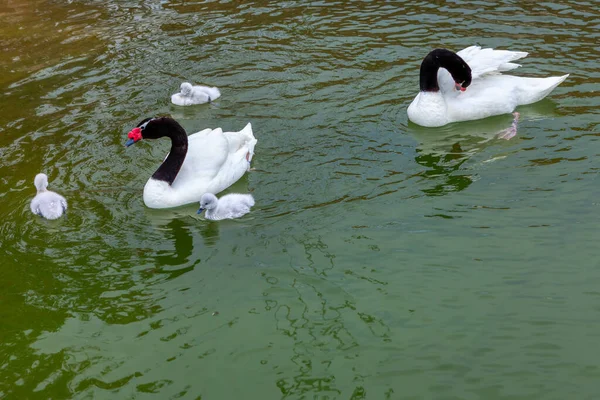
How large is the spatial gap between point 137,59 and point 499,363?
920cm

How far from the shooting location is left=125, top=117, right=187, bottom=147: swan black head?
28.3 feet

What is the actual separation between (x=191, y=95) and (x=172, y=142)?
234 centimetres

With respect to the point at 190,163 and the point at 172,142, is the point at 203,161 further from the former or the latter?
the point at 172,142

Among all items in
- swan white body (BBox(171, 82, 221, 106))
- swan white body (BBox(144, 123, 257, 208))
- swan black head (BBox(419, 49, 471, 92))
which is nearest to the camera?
swan white body (BBox(144, 123, 257, 208))

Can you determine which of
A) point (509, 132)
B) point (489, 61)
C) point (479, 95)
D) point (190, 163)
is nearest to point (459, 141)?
point (509, 132)

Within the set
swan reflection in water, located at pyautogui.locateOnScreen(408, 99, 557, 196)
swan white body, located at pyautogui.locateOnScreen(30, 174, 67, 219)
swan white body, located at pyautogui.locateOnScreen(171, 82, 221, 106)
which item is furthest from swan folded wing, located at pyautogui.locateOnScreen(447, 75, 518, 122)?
swan white body, located at pyautogui.locateOnScreen(30, 174, 67, 219)

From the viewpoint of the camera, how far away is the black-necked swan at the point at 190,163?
851 cm

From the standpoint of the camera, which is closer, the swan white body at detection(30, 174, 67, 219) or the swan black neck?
the swan white body at detection(30, 174, 67, 219)

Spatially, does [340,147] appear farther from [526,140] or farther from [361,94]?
[526,140]

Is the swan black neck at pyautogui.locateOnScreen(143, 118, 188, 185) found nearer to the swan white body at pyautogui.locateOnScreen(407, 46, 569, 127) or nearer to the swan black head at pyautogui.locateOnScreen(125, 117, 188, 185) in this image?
the swan black head at pyautogui.locateOnScreen(125, 117, 188, 185)

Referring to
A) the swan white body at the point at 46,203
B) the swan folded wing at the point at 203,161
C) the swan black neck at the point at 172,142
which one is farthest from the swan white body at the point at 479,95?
the swan white body at the point at 46,203

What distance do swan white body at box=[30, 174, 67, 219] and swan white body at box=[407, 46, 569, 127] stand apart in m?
4.82

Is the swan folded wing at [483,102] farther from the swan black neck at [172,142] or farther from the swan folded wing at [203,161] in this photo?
the swan black neck at [172,142]

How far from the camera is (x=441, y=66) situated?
32.2ft
